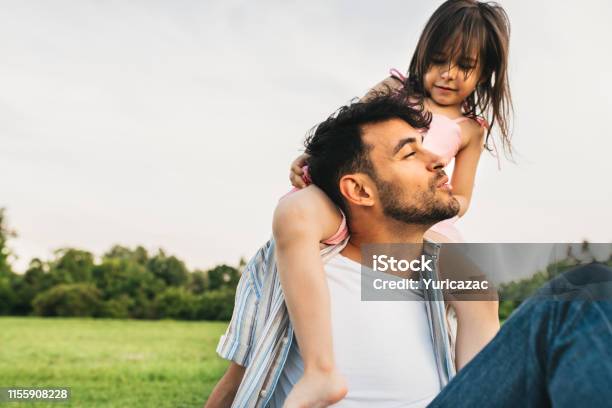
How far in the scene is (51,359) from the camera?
10.1 metres

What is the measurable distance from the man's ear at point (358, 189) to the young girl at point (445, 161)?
0.07 metres

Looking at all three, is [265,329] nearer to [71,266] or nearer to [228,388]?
[228,388]

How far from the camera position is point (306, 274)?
1.89 m

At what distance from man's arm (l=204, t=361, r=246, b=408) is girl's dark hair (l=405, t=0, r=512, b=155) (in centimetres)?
146

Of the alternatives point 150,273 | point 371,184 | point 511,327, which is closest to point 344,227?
point 371,184

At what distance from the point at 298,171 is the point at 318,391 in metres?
0.85

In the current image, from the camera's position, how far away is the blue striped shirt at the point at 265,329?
203 centimetres

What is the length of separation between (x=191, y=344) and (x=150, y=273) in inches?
364

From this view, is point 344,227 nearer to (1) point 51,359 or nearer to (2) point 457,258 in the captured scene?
(2) point 457,258

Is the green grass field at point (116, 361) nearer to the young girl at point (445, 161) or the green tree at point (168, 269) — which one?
the green tree at point (168, 269)

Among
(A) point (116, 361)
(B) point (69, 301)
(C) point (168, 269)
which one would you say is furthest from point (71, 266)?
(A) point (116, 361)

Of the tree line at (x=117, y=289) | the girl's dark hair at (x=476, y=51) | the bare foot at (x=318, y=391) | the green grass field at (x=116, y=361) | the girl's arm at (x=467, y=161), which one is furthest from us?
the tree line at (x=117, y=289)

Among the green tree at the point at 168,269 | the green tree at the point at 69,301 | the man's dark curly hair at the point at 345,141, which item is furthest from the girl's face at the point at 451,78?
the green tree at the point at 69,301

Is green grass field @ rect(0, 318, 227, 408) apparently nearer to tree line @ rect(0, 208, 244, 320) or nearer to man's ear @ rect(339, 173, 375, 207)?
tree line @ rect(0, 208, 244, 320)
